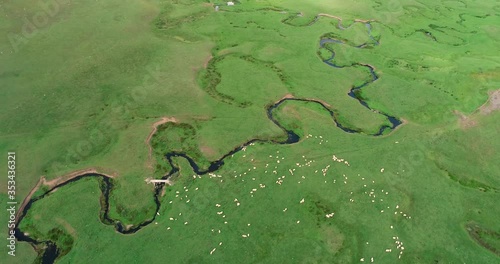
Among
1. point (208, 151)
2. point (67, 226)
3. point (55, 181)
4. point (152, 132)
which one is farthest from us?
point (152, 132)

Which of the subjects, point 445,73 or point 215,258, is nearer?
point 215,258

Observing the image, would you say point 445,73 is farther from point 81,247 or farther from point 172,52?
point 81,247

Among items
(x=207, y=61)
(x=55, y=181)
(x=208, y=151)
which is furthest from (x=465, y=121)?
(x=55, y=181)

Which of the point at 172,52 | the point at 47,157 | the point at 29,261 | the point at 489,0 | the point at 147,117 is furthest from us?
the point at 489,0

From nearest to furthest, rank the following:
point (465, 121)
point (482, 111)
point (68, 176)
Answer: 1. point (68, 176)
2. point (465, 121)
3. point (482, 111)

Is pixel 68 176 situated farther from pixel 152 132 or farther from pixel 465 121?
pixel 465 121

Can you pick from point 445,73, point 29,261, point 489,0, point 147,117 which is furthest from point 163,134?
point 489,0

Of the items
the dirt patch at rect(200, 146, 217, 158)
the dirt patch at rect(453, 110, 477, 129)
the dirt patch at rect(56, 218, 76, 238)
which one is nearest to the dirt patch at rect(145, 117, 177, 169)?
the dirt patch at rect(200, 146, 217, 158)
